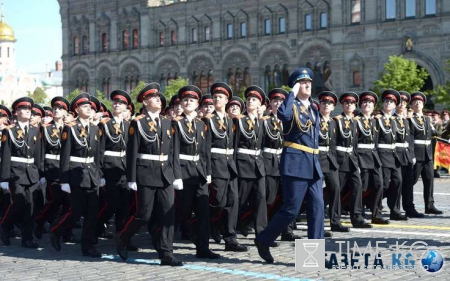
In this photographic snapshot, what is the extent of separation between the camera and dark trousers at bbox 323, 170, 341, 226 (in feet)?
37.6

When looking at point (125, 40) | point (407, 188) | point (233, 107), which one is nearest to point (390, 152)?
→ point (407, 188)

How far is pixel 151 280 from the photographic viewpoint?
816 centimetres

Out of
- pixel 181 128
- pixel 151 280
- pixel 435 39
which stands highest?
pixel 435 39

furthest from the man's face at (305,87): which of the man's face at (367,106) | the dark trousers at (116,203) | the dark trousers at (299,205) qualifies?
the man's face at (367,106)

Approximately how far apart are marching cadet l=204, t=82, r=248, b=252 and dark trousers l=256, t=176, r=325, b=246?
1.26m

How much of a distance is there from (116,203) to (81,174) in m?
0.82

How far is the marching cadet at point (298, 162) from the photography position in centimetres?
864

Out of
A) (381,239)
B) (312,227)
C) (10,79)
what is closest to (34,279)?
(312,227)

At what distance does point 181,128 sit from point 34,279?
2.39 meters

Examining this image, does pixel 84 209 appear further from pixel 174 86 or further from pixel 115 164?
pixel 174 86

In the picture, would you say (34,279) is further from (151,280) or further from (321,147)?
(321,147)

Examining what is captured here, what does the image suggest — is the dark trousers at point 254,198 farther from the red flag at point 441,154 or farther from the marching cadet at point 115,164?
the red flag at point 441,154

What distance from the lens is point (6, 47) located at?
11794cm

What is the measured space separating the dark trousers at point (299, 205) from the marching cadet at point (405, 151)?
4.39 m
